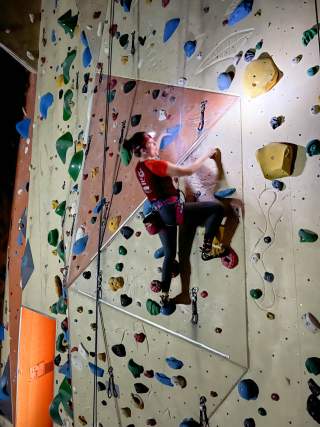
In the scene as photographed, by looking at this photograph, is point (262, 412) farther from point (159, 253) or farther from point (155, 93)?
point (155, 93)

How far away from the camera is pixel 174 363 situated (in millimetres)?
1809

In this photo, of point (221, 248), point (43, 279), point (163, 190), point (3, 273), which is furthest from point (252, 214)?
point (3, 273)

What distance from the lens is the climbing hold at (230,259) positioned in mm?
1596

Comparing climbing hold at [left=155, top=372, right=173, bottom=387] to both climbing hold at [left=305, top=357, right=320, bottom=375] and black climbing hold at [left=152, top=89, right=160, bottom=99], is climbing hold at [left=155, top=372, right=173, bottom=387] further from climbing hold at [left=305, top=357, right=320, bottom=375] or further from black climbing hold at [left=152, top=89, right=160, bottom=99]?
black climbing hold at [left=152, top=89, right=160, bottom=99]

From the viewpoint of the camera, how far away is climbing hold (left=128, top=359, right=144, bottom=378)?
1.97 metres

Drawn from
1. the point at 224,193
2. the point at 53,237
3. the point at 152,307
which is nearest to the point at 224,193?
the point at 224,193

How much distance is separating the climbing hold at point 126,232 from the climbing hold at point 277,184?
844 millimetres

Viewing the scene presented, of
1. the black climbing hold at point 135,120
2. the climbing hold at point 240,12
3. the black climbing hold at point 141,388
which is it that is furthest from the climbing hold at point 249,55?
the black climbing hold at point 141,388

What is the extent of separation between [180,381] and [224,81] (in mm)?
1430

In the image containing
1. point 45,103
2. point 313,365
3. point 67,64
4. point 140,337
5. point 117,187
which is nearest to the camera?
point 313,365

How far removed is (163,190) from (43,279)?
140 centimetres

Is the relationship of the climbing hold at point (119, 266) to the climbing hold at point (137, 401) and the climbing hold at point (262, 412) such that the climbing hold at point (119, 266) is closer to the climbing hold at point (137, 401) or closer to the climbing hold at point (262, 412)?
the climbing hold at point (137, 401)

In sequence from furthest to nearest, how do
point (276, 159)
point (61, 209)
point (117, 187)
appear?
point (61, 209) → point (117, 187) → point (276, 159)

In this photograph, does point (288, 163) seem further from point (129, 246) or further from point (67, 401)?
point (67, 401)
